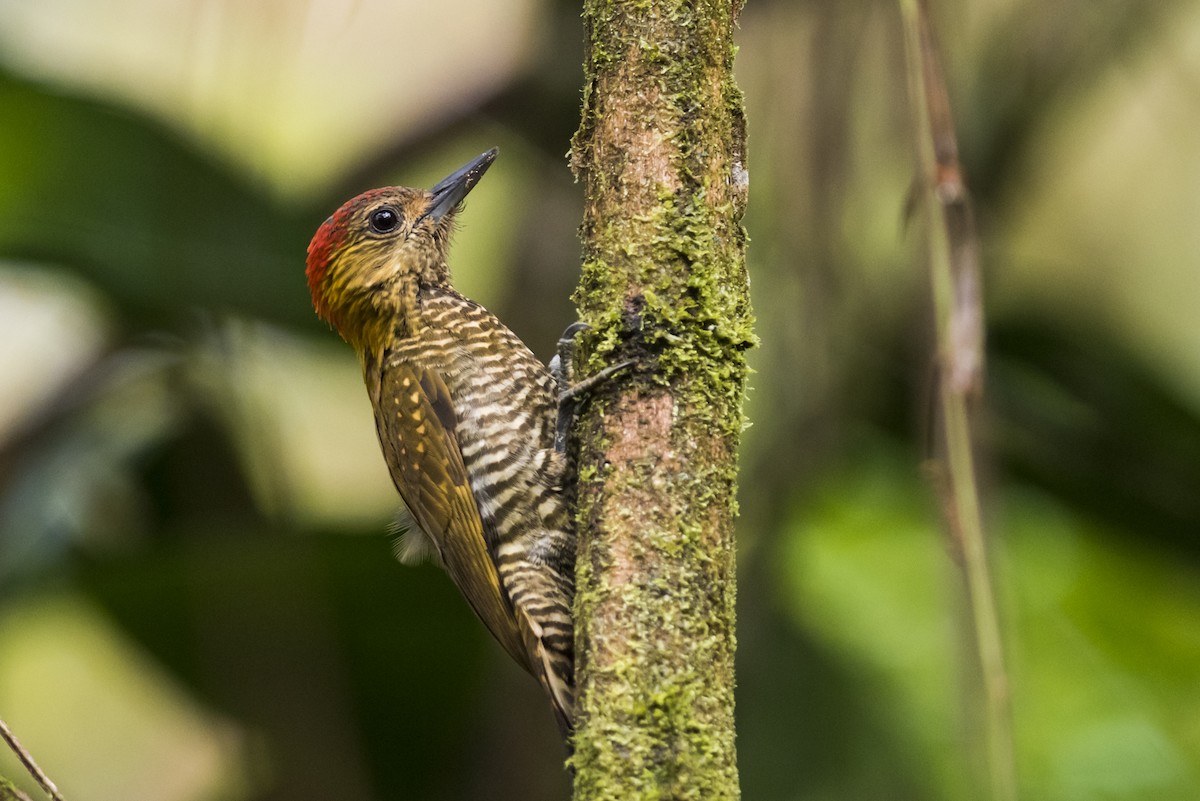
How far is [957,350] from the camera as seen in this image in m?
1.94

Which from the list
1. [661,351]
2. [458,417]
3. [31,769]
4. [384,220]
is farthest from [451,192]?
[31,769]

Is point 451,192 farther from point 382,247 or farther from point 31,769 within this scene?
point 31,769

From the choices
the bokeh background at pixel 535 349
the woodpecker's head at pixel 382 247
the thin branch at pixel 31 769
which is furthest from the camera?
the bokeh background at pixel 535 349

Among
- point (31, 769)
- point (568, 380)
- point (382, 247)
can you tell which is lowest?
point (31, 769)

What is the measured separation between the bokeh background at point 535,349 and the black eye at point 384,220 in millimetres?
551

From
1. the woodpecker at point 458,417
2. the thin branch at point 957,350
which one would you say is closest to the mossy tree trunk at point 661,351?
the thin branch at point 957,350

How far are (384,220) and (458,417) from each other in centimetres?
66

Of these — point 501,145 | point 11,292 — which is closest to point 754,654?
point 501,145

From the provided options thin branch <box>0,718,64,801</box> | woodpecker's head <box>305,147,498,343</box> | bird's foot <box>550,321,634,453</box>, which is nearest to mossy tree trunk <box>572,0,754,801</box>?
bird's foot <box>550,321,634,453</box>

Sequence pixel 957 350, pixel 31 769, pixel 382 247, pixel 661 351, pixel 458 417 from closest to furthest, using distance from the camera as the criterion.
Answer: pixel 31 769 < pixel 957 350 < pixel 661 351 < pixel 458 417 < pixel 382 247

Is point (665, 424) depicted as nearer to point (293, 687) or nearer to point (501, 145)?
point (293, 687)

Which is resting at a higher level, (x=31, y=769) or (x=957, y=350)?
(x=957, y=350)

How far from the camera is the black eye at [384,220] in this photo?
3.46 meters

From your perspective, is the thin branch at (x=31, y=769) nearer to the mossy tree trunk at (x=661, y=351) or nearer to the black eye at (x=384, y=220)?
the mossy tree trunk at (x=661, y=351)
